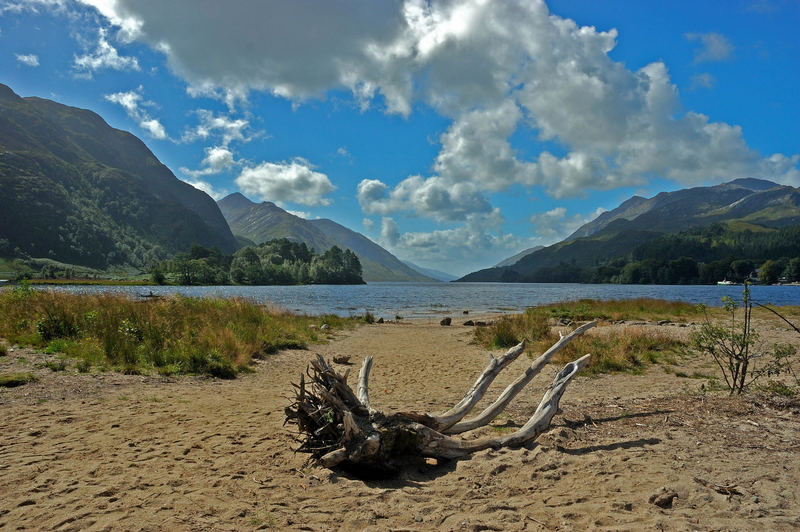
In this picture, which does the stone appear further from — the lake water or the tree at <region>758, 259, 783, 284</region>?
the tree at <region>758, 259, 783, 284</region>

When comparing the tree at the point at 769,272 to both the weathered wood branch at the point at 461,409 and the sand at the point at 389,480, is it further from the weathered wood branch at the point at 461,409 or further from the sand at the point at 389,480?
the weathered wood branch at the point at 461,409

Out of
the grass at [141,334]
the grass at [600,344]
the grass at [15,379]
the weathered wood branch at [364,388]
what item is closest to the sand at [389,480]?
the grass at [15,379]

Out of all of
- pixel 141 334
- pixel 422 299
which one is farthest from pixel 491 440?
pixel 422 299

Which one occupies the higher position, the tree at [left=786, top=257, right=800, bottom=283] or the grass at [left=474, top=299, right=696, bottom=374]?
the tree at [left=786, top=257, right=800, bottom=283]

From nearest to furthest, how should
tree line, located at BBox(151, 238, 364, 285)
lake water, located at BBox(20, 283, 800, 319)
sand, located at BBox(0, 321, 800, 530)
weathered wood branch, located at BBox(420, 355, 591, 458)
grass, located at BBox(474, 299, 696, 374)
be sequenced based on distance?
sand, located at BBox(0, 321, 800, 530) → weathered wood branch, located at BBox(420, 355, 591, 458) → grass, located at BBox(474, 299, 696, 374) → lake water, located at BBox(20, 283, 800, 319) → tree line, located at BBox(151, 238, 364, 285)

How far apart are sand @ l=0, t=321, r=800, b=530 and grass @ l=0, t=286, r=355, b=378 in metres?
2.25

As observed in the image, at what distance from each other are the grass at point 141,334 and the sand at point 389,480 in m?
2.25

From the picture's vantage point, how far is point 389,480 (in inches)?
215

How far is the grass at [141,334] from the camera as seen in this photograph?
11.2 m

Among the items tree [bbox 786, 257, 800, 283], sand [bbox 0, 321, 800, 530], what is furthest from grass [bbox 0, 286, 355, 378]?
tree [bbox 786, 257, 800, 283]

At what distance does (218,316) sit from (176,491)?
1314cm

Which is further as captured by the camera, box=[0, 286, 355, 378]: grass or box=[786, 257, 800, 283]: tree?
box=[786, 257, 800, 283]: tree

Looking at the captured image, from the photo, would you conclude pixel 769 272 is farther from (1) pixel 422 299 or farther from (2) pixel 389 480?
(2) pixel 389 480

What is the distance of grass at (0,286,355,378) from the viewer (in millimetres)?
11156
